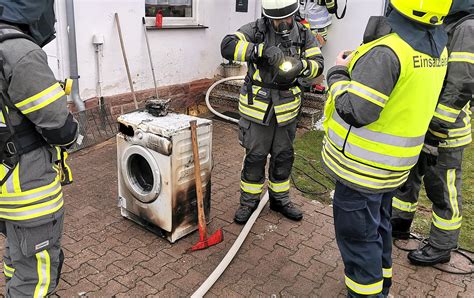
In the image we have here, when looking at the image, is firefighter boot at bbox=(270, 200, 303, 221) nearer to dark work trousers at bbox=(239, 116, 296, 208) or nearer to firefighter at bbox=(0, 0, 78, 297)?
dark work trousers at bbox=(239, 116, 296, 208)

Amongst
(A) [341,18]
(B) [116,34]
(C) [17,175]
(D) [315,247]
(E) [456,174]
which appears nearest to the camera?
(C) [17,175]

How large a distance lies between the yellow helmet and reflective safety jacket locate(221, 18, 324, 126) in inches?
62.3

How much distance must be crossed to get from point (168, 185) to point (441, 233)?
2380mm

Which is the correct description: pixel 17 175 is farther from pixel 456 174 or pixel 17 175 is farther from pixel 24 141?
pixel 456 174

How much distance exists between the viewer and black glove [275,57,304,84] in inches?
148

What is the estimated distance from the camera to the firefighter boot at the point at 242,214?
13.9 ft

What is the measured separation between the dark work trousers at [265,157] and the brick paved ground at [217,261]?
10.5 inches

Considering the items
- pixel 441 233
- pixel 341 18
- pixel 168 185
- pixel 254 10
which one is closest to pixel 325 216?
Answer: pixel 441 233

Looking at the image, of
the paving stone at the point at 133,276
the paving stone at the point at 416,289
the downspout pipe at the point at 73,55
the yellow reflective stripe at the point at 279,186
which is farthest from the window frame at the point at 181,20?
the paving stone at the point at 416,289

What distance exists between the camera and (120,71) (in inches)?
254

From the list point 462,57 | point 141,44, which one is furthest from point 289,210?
point 141,44

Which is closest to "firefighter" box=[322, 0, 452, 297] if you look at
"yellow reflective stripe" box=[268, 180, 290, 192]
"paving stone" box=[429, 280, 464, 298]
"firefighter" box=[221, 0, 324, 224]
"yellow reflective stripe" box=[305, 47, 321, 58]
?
"paving stone" box=[429, 280, 464, 298]

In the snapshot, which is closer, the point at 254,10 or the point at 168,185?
the point at 168,185

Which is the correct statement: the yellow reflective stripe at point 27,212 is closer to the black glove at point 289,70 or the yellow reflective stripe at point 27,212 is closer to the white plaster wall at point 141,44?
the black glove at point 289,70
